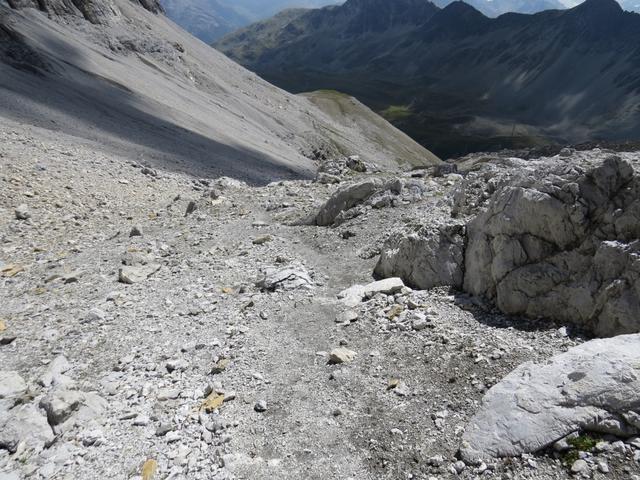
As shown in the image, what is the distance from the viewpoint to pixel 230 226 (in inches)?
827

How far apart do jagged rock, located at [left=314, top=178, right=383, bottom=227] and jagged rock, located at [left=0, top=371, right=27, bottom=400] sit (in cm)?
1275

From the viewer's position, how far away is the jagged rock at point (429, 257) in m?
13.1

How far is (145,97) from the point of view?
188 feet

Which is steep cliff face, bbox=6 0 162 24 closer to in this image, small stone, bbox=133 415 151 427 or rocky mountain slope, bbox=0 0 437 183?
rocky mountain slope, bbox=0 0 437 183

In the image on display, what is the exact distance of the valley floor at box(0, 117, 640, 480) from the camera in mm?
8375

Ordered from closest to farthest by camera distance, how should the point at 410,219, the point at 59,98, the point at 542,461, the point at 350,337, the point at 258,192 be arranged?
1. the point at 542,461
2. the point at 350,337
3. the point at 410,219
4. the point at 258,192
5. the point at 59,98

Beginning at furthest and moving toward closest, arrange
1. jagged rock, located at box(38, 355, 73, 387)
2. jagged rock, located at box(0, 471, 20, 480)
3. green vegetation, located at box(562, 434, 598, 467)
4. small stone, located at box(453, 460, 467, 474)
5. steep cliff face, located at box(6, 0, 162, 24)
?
steep cliff face, located at box(6, 0, 162, 24) → jagged rock, located at box(38, 355, 73, 387) → jagged rock, located at box(0, 471, 20, 480) → small stone, located at box(453, 460, 467, 474) → green vegetation, located at box(562, 434, 598, 467)

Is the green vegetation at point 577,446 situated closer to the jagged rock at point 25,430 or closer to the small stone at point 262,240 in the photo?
the jagged rock at point 25,430

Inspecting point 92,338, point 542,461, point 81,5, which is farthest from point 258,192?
point 81,5

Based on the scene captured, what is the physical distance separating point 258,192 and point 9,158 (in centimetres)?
1325

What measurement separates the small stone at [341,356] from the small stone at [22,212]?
16.8 metres

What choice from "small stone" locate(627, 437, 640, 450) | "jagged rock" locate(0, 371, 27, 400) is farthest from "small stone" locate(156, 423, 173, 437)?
"small stone" locate(627, 437, 640, 450)

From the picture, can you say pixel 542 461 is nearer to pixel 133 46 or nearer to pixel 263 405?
pixel 263 405

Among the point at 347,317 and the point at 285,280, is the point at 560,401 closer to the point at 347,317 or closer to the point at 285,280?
the point at 347,317
